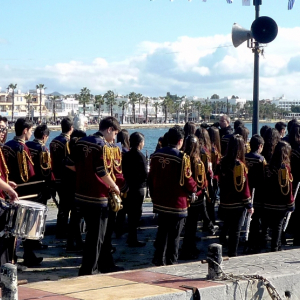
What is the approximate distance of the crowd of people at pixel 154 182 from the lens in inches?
327

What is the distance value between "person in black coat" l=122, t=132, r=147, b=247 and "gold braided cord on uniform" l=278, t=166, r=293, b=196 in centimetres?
223

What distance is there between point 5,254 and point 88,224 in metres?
1.35

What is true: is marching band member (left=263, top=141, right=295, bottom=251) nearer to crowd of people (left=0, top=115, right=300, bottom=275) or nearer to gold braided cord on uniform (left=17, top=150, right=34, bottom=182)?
crowd of people (left=0, top=115, right=300, bottom=275)

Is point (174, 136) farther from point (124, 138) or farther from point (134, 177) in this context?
point (124, 138)

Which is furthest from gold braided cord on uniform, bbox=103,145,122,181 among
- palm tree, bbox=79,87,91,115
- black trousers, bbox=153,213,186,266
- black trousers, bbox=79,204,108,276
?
palm tree, bbox=79,87,91,115

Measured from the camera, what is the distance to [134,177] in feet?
A: 36.0

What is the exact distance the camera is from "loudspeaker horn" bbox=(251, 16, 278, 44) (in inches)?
516

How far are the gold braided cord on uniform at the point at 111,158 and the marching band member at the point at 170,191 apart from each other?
2.19ft

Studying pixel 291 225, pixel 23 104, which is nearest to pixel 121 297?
pixel 291 225

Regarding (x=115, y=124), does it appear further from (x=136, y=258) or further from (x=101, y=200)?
(x=136, y=258)

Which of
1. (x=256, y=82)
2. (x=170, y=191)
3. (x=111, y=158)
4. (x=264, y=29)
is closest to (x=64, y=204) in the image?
(x=170, y=191)

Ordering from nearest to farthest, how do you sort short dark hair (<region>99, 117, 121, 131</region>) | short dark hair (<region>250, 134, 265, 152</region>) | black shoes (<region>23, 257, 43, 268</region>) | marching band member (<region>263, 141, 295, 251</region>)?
short dark hair (<region>99, 117, 121, 131</region>)
black shoes (<region>23, 257, 43, 268</region>)
marching band member (<region>263, 141, 295, 251</region>)
short dark hair (<region>250, 134, 265, 152</region>)

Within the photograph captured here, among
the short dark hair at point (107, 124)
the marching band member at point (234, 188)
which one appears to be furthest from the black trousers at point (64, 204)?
the short dark hair at point (107, 124)

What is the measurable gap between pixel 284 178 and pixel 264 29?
443cm
